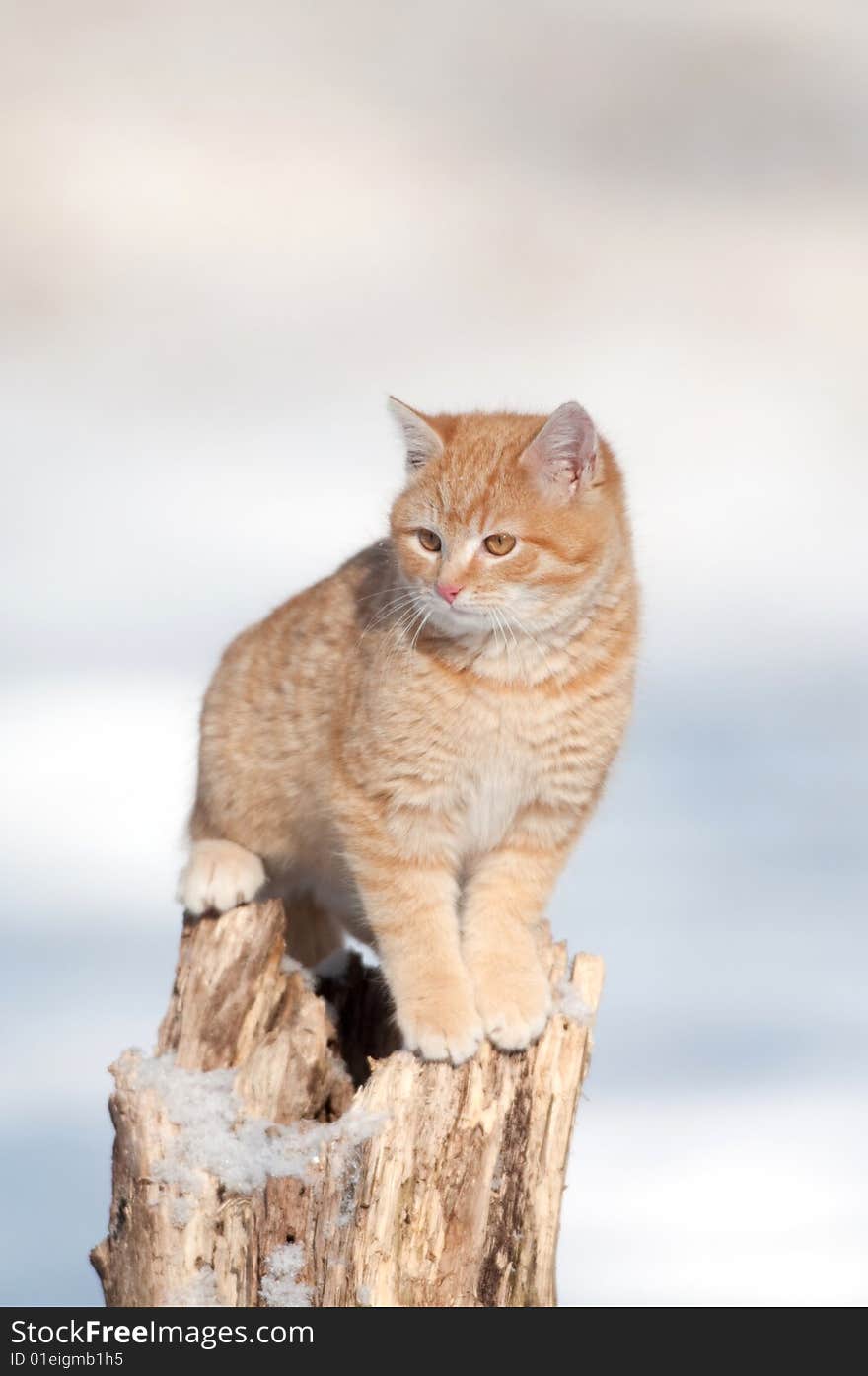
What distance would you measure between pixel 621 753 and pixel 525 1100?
1.25 meters

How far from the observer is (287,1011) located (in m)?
5.29

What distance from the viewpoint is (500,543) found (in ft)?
14.7

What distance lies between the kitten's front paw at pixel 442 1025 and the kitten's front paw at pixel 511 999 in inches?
2.1

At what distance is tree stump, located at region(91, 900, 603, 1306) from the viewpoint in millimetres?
4242

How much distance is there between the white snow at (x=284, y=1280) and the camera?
14.1 ft

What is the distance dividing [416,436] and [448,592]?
721mm

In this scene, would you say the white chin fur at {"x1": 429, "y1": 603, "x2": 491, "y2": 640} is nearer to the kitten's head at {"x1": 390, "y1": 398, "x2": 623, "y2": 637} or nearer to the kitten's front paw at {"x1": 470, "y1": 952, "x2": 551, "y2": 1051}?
the kitten's head at {"x1": 390, "y1": 398, "x2": 623, "y2": 637}

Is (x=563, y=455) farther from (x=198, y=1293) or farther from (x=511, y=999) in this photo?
(x=198, y=1293)

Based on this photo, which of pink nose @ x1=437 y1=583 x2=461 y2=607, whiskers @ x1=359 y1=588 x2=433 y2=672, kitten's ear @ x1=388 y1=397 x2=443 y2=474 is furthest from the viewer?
kitten's ear @ x1=388 y1=397 x2=443 y2=474

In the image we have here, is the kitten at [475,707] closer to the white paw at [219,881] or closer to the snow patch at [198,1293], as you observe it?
the white paw at [219,881]

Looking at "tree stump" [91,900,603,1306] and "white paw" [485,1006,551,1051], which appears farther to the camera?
"white paw" [485,1006,551,1051]

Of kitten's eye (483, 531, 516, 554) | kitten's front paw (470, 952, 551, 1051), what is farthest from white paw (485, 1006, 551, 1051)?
kitten's eye (483, 531, 516, 554)
